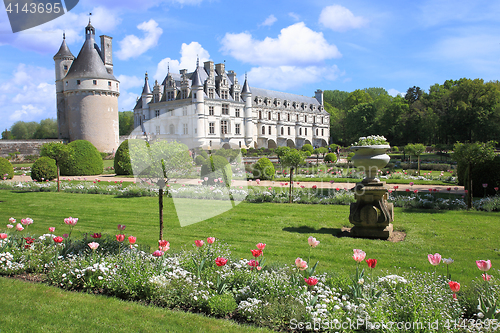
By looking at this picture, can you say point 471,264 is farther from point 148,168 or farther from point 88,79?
point 88,79

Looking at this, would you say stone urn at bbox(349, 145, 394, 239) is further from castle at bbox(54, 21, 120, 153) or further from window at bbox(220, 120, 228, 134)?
window at bbox(220, 120, 228, 134)

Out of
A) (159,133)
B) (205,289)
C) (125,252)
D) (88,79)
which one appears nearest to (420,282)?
(205,289)

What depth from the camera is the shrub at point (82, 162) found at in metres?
19.4

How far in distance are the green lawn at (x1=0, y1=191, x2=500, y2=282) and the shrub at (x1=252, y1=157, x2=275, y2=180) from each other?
6627 mm

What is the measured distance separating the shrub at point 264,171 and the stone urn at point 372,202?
10298 mm

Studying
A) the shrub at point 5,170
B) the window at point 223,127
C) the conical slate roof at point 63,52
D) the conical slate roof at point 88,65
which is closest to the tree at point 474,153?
the shrub at point 5,170

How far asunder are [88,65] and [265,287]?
38.4 m

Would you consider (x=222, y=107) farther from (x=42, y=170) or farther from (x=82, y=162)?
(x=42, y=170)

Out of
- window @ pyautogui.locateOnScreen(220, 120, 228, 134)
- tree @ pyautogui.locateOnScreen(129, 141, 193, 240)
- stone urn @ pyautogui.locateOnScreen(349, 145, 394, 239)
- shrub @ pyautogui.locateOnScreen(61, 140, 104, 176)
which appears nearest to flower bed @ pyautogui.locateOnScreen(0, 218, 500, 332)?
tree @ pyautogui.locateOnScreen(129, 141, 193, 240)

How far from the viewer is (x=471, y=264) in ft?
15.5

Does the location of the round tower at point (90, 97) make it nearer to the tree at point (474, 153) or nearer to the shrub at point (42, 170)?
the shrub at point (42, 170)

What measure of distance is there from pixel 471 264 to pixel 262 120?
1971 inches

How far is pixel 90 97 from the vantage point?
117 feet

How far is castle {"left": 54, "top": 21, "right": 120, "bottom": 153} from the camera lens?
116ft
